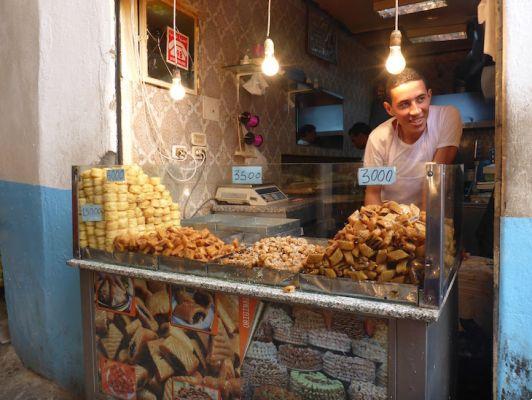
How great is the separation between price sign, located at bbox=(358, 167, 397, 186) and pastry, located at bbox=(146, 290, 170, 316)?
3.90ft

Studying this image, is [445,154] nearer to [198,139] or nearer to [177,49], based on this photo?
[198,139]

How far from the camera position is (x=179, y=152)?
3500 mm

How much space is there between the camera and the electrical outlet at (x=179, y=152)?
11.3 ft

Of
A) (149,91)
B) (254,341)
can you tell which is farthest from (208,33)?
(254,341)

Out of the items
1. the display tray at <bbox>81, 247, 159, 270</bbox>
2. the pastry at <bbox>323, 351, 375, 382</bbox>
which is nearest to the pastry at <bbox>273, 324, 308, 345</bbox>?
the pastry at <bbox>323, 351, 375, 382</bbox>

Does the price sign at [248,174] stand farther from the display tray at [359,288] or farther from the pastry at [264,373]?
the pastry at [264,373]

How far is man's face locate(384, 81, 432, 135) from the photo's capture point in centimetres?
246

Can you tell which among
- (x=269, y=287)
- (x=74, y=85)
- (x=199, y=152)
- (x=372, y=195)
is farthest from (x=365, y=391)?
(x=74, y=85)

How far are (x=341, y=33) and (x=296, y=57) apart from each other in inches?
68.4

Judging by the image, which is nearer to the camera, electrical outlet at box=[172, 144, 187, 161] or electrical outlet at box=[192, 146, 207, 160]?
electrical outlet at box=[172, 144, 187, 161]

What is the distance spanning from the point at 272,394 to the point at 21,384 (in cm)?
231

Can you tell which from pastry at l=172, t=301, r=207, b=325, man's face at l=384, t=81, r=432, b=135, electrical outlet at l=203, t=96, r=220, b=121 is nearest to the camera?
pastry at l=172, t=301, r=207, b=325

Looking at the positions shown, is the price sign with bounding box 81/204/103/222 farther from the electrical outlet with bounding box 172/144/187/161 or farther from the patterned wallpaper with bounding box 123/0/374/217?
the electrical outlet with bounding box 172/144/187/161

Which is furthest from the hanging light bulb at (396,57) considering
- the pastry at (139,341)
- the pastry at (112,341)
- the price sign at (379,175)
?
the pastry at (112,341)
